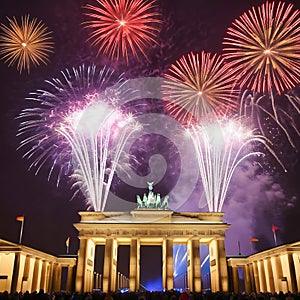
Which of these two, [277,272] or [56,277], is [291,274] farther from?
[56,277]

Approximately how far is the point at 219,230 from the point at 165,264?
394 inches

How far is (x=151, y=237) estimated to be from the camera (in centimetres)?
5281

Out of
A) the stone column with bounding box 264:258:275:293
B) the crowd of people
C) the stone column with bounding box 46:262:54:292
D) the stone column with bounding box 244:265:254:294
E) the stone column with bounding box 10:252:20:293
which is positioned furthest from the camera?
the stone column with bounding box 244:265:254:294

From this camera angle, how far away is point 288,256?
4050 centimetres

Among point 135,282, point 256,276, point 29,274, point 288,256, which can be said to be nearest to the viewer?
point 288,256

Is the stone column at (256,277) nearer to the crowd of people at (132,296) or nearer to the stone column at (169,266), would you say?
the stone column at (169,266)

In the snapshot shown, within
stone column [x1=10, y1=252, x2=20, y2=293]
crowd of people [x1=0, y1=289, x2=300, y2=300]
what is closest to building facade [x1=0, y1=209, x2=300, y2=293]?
stone column [x1=10, y1=252, x2=20, y2=293]

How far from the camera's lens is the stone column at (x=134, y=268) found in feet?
163

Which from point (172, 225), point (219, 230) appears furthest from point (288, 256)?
point (172, 225)

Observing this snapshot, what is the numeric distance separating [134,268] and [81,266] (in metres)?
8.03

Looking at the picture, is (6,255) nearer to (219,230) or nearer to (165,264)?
(165,264)

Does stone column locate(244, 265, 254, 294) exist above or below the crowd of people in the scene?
above

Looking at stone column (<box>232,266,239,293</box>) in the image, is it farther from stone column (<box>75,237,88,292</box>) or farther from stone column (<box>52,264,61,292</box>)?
stone column (<box>52,264,61,292</box>)

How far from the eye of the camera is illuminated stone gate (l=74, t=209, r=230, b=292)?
A: 1966 inches
